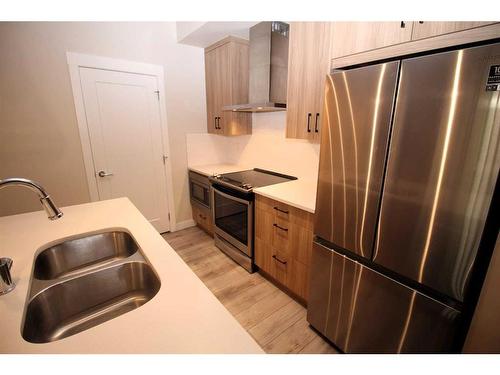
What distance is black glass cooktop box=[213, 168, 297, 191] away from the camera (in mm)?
2236

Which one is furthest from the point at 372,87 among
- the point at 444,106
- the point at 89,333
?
the point at 89,333

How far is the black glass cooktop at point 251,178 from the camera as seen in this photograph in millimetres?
2236

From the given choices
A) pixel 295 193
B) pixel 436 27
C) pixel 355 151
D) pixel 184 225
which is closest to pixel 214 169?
pixel 184 225

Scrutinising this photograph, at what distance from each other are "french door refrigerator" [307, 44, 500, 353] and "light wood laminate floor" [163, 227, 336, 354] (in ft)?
1.14

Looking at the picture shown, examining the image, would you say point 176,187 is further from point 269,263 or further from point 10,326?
point 10,326

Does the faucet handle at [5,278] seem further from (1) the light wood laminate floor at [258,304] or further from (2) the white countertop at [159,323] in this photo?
(1) the light wood laminate floor at [258,304]

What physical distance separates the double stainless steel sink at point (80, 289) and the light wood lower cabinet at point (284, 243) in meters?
1.07

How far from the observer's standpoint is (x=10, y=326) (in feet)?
2.09

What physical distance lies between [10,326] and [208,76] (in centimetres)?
300

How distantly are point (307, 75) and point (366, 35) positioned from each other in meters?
0.49

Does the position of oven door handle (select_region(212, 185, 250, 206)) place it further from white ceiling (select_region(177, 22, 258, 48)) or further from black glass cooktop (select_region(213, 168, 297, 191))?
white ceiling (select_region(177, 22, 258, 48))

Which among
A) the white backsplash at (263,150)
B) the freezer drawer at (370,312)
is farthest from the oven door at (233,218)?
the freezer drawer at (370,312)

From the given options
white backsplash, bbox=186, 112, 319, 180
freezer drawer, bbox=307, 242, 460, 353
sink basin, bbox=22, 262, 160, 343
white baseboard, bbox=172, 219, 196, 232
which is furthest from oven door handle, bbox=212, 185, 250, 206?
sink basin, bbox=22, 262, 160, 343

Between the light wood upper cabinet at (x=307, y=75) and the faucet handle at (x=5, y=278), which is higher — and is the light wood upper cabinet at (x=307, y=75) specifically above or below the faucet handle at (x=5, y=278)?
above
